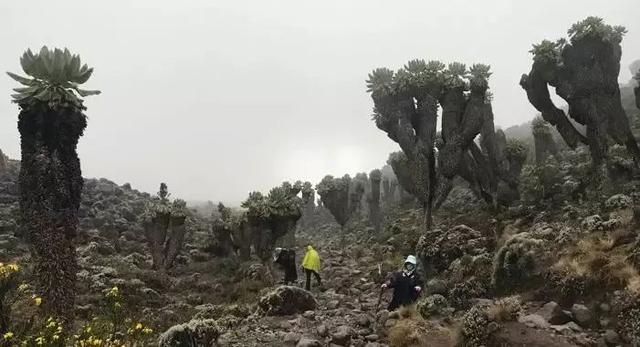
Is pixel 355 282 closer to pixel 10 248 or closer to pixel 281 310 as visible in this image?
pixel 281 310

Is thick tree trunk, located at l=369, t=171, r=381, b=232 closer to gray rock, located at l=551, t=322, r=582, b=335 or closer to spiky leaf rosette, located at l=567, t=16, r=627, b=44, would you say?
spiky leaf rosette, located at l=567, t=16, r=627, b=44

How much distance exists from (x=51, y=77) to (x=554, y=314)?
14.5 m

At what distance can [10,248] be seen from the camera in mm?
25438

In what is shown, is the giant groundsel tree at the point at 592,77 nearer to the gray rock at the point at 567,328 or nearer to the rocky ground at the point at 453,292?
the rocky ground at the point at 453,292

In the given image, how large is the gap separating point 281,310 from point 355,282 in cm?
669

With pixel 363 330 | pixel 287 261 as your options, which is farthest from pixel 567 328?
pixel 287 261

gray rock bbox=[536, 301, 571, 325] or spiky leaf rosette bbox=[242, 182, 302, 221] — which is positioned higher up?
spiky leaf rosette bbox=[242, 182, 302, 221]

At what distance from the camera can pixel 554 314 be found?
9547 millimetres

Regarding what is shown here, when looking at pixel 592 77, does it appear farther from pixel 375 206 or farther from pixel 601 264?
pixel 375 206

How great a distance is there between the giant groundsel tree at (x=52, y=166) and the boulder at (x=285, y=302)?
17.3 ft

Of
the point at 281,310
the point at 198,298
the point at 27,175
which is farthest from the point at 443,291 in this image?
the point at 27,175

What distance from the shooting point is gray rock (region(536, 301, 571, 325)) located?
947cm

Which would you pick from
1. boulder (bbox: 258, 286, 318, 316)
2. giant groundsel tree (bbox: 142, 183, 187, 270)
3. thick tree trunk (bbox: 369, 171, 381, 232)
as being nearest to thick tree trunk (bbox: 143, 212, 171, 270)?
giant groundsel tree (bbox: 142, 183, 187, 270)

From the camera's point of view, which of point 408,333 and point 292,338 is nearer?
point 408,333
